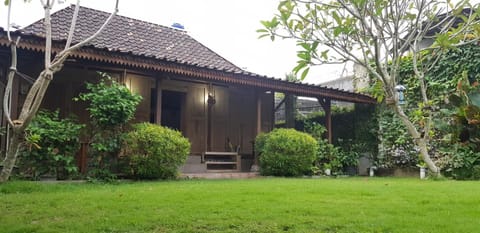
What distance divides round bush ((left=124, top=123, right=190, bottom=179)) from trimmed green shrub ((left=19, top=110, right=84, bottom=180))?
0.98m

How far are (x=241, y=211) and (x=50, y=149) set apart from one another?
446cm

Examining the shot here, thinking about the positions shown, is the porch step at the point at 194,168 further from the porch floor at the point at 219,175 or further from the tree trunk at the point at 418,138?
the tree trunk at the point at 418,138

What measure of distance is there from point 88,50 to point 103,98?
1.03 metres

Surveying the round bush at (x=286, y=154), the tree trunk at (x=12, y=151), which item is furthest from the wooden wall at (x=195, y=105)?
the tree trunk at (x=12, y=151)

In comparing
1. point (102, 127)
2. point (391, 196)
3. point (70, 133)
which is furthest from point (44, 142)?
point (391, 196)

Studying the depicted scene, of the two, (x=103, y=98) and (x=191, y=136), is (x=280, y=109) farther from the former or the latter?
(x=103, y=98)

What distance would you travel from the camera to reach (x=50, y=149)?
292 inches

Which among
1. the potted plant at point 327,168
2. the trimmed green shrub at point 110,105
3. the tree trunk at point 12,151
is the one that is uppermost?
the trimmed green shrub at point 110,105

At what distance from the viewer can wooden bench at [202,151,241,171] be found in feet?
35.7

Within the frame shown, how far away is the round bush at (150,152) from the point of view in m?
8.27

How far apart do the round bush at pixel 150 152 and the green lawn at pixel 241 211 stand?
Answer: 7.55 ft

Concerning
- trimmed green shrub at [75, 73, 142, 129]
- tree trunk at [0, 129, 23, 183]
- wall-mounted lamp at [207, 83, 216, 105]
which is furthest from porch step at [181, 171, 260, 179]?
tree trunk at [0, 129, 23, 183]

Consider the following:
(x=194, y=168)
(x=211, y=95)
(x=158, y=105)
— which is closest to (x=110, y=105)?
(x=158, y=105)

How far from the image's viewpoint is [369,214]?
4152mm
